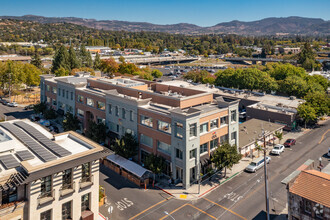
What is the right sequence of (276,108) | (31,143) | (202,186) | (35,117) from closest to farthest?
(31,143), (202,186), (276,108), (35,117)

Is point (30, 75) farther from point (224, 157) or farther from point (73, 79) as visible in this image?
point (224, 157)

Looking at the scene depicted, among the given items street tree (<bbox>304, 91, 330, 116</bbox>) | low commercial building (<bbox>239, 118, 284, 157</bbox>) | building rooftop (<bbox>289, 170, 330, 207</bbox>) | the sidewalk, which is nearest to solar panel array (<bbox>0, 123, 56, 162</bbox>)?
the sidewalk

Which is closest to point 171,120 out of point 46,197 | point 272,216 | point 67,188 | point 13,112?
point 272,216

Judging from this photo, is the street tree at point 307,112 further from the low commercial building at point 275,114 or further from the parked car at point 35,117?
the parked car at point 35,117

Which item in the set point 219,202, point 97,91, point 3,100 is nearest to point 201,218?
point 219,202

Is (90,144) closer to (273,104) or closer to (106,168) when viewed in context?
(106,168)

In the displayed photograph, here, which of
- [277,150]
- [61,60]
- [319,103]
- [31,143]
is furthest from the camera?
[61,60]

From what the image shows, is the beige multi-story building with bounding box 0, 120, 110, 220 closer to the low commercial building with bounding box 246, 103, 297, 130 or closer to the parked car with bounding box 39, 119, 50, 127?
the parked car with bounding box 39, 119, 50, 127
